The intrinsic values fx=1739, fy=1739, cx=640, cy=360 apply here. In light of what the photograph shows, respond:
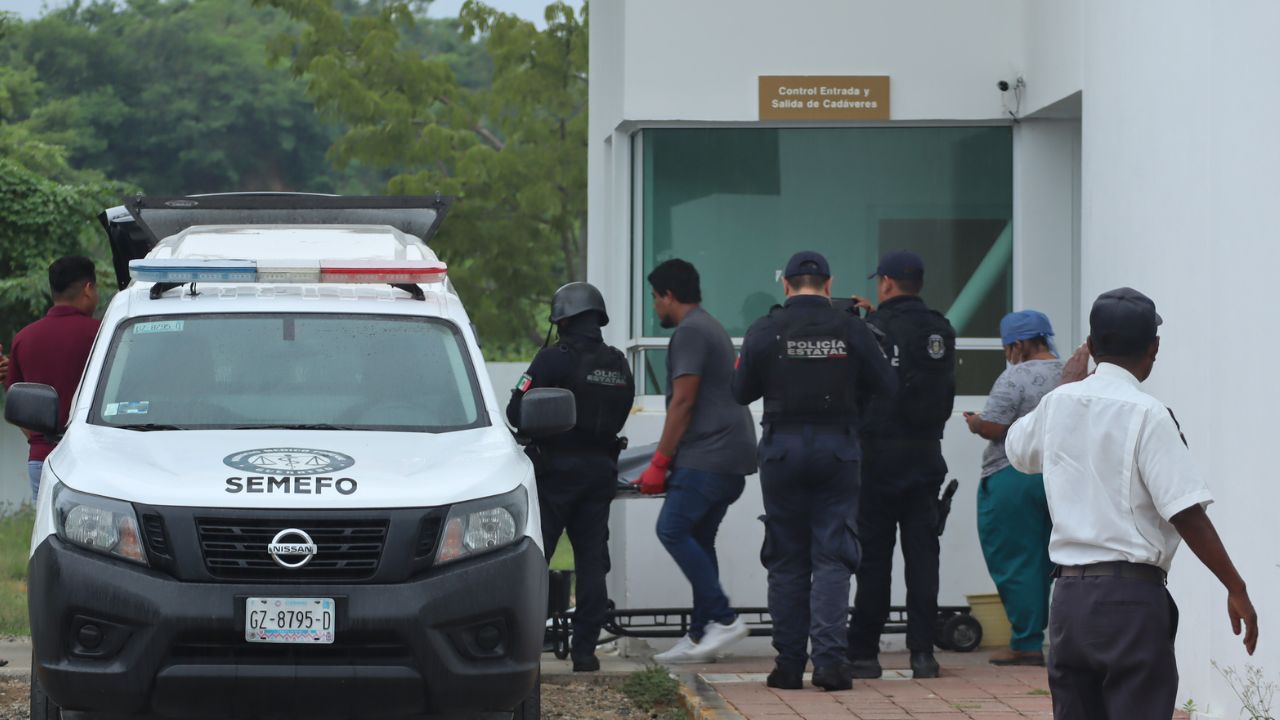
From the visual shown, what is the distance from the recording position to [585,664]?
9250mm

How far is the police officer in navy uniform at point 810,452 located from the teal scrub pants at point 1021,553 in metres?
1.37

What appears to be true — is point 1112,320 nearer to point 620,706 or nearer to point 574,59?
point 620,706

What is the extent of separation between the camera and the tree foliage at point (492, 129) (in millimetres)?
24953

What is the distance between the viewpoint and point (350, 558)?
19.6 ft

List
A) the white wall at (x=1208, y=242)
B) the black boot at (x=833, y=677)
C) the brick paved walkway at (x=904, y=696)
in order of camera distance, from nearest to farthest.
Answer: the white wall at (x=1208, y=242), the brick paved walkway at (x=904, y=696), the black boot at (x=833, y=677)

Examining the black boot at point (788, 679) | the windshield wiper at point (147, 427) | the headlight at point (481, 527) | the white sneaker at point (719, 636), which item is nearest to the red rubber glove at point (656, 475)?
the white sneaker at point (719, 636)

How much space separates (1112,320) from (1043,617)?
4672 mm

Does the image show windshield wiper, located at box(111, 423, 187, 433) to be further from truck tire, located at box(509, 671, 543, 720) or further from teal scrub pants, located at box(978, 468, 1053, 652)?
teal scrub pants, located at box(978, 468, 1053, 652)

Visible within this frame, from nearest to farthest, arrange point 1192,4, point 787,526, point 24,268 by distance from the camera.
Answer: point 1192,4 → point 787,526 → point 24,268

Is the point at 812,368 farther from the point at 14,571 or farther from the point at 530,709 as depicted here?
the point at 14,571

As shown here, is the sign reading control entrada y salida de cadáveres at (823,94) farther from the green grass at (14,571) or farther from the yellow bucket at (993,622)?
the green grass at (14,571)

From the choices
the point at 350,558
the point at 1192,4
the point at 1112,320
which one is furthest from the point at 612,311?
the point at 1112,320

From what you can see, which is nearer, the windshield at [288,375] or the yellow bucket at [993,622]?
the windshield at [288,375]

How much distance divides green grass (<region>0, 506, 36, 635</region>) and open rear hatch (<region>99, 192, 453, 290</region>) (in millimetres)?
2194
